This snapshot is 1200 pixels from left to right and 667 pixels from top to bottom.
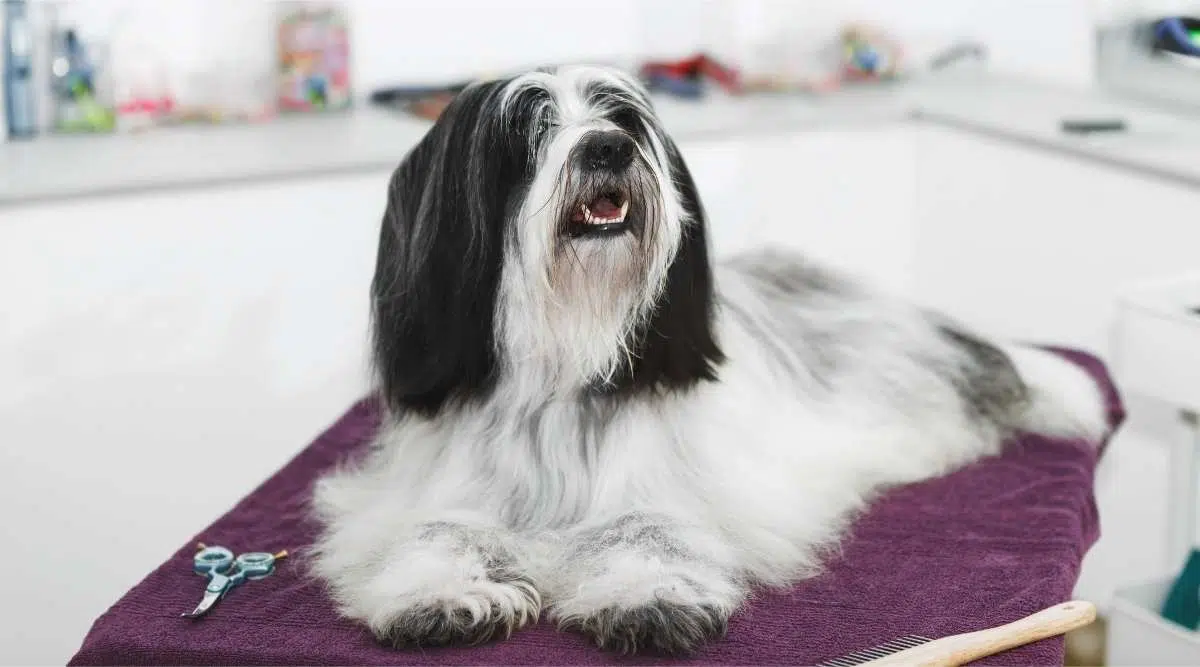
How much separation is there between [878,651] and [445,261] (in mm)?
777

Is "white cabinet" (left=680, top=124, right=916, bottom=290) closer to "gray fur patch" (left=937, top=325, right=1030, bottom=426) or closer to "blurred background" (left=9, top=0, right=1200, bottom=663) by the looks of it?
"blurred background" (left=9, top=0, right=1200, bottom=663)

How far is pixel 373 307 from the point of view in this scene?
7.29 feet

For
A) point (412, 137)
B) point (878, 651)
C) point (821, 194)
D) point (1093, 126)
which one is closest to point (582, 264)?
point (878, 651)

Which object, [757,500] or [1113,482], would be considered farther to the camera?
[1113,482]

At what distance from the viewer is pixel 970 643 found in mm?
1961

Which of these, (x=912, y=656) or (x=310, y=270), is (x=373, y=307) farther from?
(x=310, y=270)

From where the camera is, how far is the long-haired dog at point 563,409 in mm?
1986

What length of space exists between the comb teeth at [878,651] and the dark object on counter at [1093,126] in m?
2.22

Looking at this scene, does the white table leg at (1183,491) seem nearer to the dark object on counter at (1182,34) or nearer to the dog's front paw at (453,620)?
the dark object on counter at (1182,34)

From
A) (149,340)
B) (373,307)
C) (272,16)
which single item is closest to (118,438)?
(149,340)

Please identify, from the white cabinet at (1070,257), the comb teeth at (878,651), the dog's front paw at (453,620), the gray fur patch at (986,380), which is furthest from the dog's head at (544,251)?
the white cabinet at (1070,257)

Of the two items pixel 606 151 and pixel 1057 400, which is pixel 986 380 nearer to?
pixel 1057 400

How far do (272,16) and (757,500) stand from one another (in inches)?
96.2

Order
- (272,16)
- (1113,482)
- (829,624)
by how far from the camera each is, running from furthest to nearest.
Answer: (272,16) → (1113,482) → (829,624)
